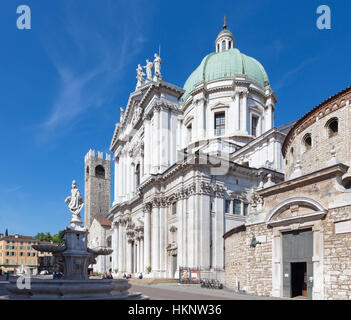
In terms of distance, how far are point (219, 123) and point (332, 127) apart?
2841cm

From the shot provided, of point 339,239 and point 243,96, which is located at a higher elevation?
point 243,96

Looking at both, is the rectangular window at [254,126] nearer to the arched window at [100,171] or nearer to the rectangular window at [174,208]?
the rectangular window at [174,208]

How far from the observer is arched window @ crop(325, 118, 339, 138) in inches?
861

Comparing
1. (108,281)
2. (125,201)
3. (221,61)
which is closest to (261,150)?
(221,61)

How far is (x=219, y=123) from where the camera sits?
50312mm

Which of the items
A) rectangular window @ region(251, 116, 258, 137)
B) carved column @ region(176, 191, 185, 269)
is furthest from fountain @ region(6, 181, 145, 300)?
rectangular window @ region(251, 116, 258, 137)

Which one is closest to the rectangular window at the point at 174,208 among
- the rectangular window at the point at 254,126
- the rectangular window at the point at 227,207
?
the rectangular window at the point at 227,207

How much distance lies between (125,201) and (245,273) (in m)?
32.1

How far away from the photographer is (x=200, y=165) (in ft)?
112

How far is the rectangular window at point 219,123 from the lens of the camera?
49562mm

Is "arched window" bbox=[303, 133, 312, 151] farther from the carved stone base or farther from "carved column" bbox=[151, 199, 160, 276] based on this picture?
"carved column" bbox=[151, 199, 160, 276]

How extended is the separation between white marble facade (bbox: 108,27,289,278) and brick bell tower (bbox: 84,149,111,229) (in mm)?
34194

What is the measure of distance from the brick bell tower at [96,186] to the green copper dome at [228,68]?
46672mm

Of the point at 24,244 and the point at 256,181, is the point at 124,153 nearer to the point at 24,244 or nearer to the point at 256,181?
the point at 256,181
